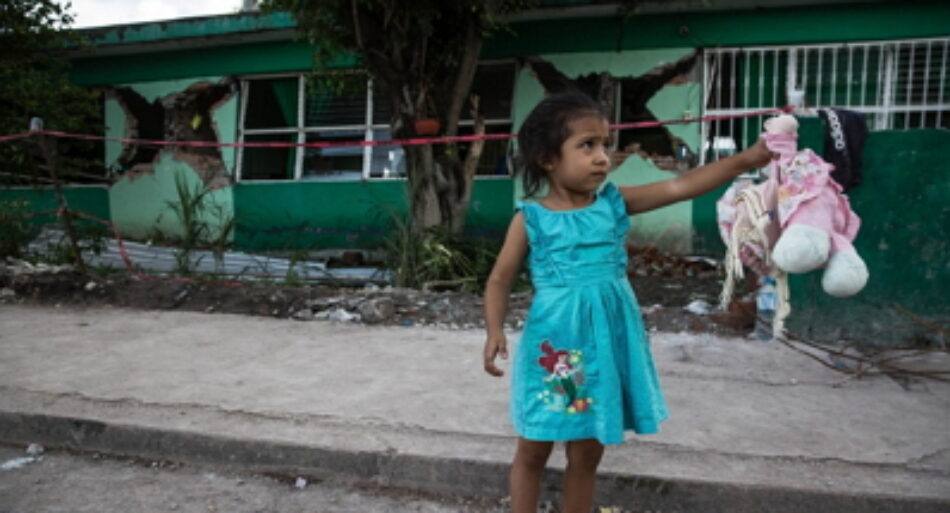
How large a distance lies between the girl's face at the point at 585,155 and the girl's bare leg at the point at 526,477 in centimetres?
77

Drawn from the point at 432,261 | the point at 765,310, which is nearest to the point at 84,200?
the point at 432,261

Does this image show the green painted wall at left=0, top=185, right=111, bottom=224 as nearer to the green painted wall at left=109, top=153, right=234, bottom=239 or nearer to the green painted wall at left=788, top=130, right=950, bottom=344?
the green painted wall at left=109, top=153, right=234, bottom=239

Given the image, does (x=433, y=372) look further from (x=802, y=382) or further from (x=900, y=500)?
(x=900, y=500)

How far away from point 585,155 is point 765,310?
2.74 metres

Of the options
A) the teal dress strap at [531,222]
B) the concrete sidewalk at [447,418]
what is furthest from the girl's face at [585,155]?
the concrete sidewalk at [447,418]

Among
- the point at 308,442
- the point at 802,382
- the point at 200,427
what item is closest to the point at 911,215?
the point at 802,382

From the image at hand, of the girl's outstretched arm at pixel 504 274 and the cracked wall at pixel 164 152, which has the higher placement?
the cracked wall at pixel 164 152

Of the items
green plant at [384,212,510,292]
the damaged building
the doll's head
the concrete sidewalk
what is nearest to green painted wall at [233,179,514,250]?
the damaged building

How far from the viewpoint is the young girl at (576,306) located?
182 cm

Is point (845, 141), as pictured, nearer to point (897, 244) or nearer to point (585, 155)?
point (897, 244)

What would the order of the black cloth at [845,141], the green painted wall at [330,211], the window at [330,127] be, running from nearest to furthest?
the black cloth at [845,141] → the green painted wall at [330,211] → the window at [330,127]

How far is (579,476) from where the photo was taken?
6.41ft

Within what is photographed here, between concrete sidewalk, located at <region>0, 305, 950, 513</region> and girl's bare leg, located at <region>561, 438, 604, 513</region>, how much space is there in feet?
1.06

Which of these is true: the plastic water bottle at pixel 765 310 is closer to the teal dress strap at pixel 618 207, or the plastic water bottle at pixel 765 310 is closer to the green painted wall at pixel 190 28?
the teal dress strap at pixel 618 207
